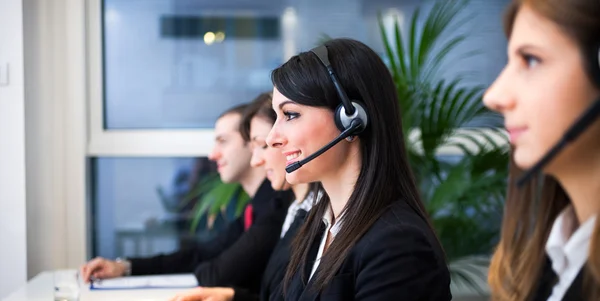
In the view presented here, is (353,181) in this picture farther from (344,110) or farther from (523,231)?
(523,231)

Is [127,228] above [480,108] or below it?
below

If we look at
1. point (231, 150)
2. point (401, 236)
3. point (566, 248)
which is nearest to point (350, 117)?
point (401, 236)

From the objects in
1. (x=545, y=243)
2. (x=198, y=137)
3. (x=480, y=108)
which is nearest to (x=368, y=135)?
(x=545, y=243)

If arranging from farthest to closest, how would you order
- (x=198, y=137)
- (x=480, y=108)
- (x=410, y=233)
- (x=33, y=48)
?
(x=198, y=137), (x=33, y=48), (x=480, y=108), (x=410, y=233)

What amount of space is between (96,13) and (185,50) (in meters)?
0.41

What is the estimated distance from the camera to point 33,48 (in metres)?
3.31

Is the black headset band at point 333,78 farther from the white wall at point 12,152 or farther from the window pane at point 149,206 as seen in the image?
the window pane at point 149,206

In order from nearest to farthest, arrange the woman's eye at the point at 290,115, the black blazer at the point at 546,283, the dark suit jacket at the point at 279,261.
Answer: the black blazer at the point at 546,283
the woman's eye at the point at 290,115
the dark suit jacket at the point at 279,261

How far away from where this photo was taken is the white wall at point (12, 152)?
3119 mm

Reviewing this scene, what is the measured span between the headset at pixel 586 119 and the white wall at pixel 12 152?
2635 millimetres

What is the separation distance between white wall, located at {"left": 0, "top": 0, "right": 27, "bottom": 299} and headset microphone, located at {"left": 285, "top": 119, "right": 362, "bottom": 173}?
182 cm

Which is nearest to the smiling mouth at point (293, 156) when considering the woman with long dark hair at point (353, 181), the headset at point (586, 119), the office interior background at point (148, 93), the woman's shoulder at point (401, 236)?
the woman with long dark hair at point (353, 181)

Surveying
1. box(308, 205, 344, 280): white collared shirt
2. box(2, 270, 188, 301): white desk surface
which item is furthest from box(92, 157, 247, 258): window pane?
box(308, 205, 344, 280): white collared shirt

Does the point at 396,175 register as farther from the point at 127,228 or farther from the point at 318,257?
the point at 127,228
